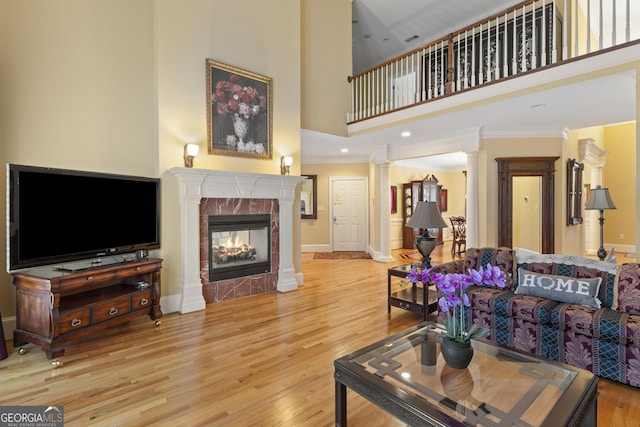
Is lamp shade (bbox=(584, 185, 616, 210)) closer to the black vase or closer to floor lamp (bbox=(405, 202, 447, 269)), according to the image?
floor lamp (bbox=(405, 202, 447, 269))

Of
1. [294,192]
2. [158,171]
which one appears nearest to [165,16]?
[158,171]

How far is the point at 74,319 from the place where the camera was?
8.81ft

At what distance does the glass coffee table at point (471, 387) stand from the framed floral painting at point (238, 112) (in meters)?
3.32

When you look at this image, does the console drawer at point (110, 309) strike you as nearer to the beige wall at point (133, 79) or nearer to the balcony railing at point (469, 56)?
the beige wall at point (133, 79)

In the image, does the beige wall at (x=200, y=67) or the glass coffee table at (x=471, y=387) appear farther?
the beige wall at (x=200, y=67)

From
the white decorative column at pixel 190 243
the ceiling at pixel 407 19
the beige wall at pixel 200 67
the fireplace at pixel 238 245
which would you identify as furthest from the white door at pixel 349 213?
the white decorative column at pixel 190 243

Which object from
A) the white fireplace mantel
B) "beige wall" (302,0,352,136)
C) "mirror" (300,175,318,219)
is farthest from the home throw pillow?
"mirror" (300,175,318,219)

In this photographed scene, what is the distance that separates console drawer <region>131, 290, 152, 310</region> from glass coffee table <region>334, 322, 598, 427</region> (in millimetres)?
2443

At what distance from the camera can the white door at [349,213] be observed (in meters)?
8.44

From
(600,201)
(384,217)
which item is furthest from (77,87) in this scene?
(600,201)

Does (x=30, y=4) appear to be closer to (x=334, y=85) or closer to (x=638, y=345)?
(x=334, y=85)

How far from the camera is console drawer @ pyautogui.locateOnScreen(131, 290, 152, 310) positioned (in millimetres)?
3152

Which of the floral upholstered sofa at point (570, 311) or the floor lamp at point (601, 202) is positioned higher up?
the floor lamp at point (601, 202)

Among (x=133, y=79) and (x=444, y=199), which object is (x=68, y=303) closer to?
(x=133, y=79)
